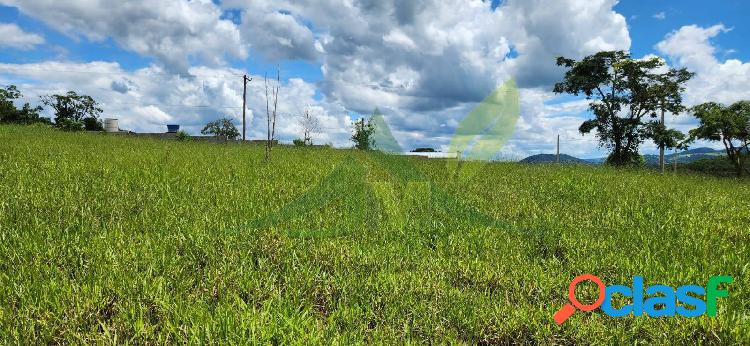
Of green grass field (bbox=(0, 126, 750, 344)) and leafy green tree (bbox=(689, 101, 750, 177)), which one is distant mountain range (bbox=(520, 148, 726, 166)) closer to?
leafy green tree (bbox=(689, 101, 750, 177))

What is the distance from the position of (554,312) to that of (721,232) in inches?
194

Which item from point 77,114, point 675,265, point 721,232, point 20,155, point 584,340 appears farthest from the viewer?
point 77,114

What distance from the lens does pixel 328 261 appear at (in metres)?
4.26

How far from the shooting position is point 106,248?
4191 mm

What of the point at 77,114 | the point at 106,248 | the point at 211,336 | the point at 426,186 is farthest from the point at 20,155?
the point at 77,114

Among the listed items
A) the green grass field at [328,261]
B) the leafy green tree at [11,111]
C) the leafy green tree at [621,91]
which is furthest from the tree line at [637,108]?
the leafy green tree at [11,111]

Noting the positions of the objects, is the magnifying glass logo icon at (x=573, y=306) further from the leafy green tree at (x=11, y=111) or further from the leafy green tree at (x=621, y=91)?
the leafy green tree at (x=11, y=111)

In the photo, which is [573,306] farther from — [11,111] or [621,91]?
[11,111]

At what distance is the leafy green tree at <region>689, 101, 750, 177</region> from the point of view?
31.9 meters

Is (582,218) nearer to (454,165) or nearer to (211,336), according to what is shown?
(454,165)

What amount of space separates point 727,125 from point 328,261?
38773 mm

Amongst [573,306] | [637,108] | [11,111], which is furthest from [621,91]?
[11,111]

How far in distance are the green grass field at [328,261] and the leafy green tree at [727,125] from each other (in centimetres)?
3089

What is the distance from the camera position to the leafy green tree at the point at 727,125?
105 ft
